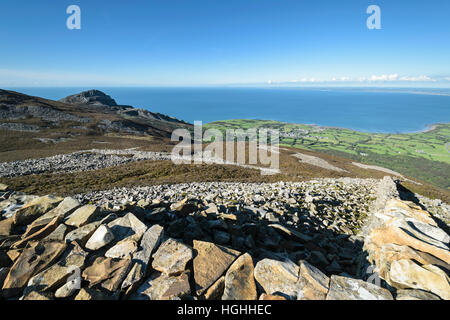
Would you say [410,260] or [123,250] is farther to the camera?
[123,250]

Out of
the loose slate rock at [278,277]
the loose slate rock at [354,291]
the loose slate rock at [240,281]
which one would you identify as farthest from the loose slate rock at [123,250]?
the loose slate rock at [354,291]

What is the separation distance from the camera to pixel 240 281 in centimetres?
423

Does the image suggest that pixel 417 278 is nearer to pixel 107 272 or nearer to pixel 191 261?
pixel 191 261

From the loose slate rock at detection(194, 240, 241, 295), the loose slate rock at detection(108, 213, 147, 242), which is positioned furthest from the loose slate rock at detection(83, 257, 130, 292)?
the loose slate rock at detection(194, 240, 241, 295)

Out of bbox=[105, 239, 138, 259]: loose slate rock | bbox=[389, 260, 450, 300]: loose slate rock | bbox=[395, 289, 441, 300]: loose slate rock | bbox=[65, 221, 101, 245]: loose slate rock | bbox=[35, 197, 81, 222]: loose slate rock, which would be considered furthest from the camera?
bbox=[35, 197, 81, 222]: loose slate rock

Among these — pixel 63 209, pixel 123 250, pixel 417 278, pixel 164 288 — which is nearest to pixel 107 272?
pixel 123 250

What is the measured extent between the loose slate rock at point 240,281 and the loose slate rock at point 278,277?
0.22 m

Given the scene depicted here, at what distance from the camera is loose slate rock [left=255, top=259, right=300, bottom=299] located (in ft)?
13.6

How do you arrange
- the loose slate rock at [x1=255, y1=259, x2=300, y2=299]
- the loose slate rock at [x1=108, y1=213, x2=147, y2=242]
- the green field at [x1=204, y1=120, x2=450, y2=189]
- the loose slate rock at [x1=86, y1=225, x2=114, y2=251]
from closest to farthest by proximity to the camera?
the loose slate rock at [x1=255, y1=259, x2=300, y2=299] → the loose slate rock at [x1=86, y1=225, x2=114, y2=251] → the loose slate rock at [x1=108, y1=213, x2=147, y2=242] → the green field at [x1=204, y1=120, x2=450, y2=189]

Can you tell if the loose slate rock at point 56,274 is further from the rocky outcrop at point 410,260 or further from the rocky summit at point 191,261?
the rocky outcrop at point 410,260

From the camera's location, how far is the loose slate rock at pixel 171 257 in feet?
14.1

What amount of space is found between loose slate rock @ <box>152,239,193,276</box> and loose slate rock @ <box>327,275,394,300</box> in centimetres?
314

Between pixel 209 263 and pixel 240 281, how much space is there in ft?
2.66

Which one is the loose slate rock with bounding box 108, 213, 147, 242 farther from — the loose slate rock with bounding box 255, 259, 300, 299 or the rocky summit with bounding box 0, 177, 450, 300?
the loose slate rock with bounding box 255, 259, 300, 299
